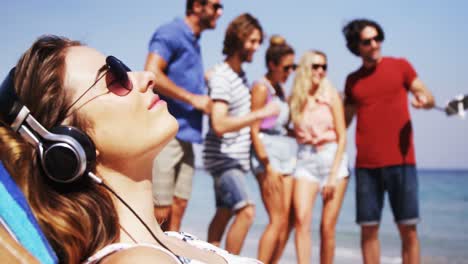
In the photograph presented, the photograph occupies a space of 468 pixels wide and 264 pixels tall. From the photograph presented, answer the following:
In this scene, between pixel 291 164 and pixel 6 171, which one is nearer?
pixel 6 171

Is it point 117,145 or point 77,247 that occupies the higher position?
point 117,145

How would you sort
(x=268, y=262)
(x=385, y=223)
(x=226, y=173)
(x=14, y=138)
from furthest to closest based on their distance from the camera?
(x=385, y=223) → (x=268, y=262) → (x=226, y=173) → (x=14, y=138)

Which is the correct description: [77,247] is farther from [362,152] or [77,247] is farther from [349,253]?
[349,253]

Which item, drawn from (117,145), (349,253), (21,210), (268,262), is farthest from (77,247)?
(349,253)

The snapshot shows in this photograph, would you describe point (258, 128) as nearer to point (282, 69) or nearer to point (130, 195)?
point (282, 69)

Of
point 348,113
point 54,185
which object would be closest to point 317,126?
point 348,113

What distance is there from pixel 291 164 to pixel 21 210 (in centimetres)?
401

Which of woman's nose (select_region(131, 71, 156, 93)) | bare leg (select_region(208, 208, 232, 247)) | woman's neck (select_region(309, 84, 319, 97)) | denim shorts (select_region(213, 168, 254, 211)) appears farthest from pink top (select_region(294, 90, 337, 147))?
woman's nose (select_region(131, 71, 156, 93))

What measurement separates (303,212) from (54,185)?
392 cm

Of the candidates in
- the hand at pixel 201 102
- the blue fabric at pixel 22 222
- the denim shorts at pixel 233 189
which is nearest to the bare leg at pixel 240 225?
the denim shorts at pixel 233 189

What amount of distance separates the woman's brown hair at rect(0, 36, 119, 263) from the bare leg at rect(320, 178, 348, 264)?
12.5ft

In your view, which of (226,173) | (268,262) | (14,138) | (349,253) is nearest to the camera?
(14,138)

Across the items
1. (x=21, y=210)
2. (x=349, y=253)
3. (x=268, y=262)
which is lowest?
(x=349, y=253)

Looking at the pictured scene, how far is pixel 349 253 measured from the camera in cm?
1312
